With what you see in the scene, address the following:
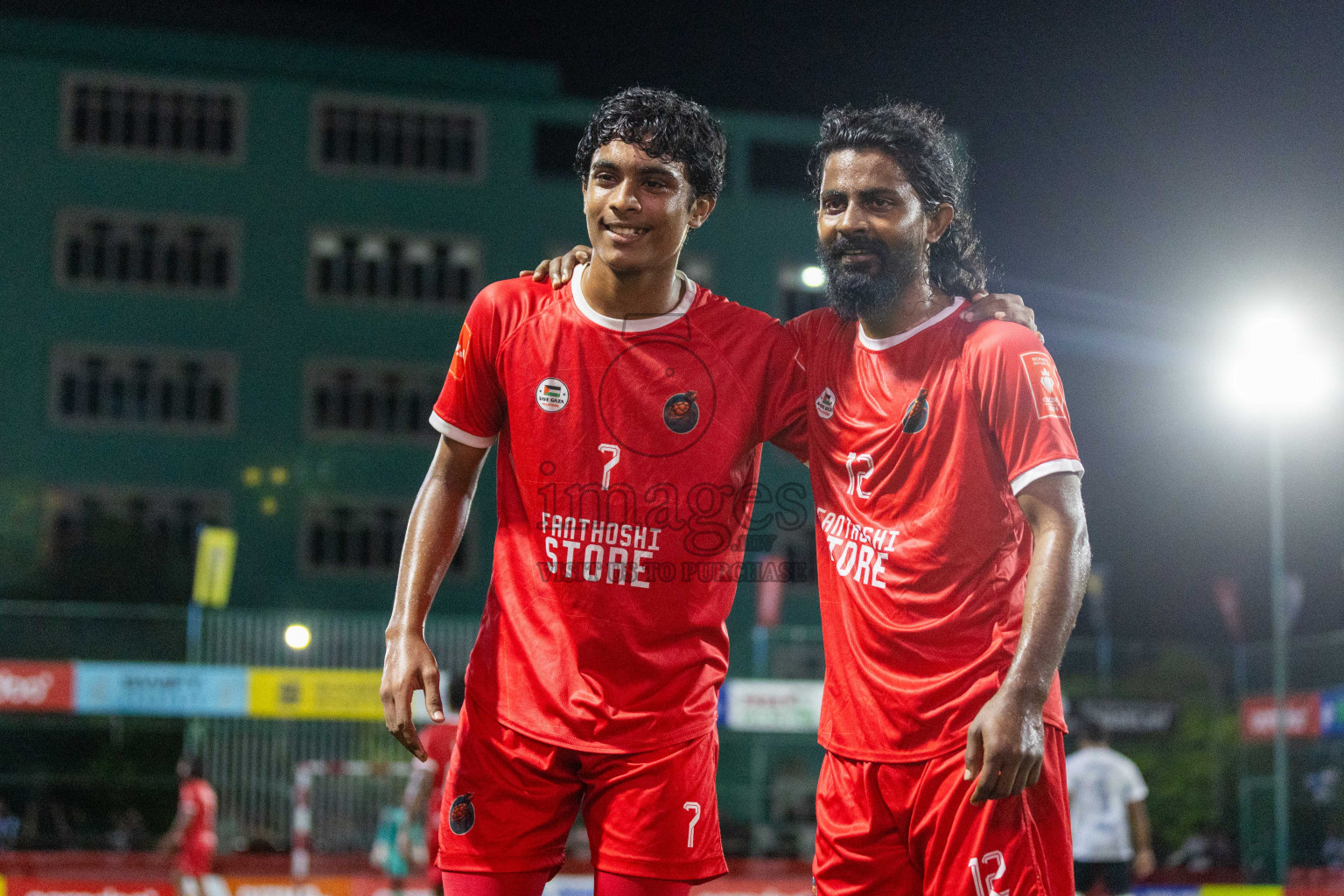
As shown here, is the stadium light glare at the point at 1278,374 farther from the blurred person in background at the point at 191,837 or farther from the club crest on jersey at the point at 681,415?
the club crest on jersey at the point at 681,415

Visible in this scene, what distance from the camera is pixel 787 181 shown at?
33.3 metres

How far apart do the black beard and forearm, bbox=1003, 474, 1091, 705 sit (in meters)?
0.70

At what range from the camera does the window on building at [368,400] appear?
3064 cm

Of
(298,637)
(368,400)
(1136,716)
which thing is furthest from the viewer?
(368,400)

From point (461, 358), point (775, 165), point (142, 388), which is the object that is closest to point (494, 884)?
point (461, 358)

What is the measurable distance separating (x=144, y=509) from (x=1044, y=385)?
96.9ft

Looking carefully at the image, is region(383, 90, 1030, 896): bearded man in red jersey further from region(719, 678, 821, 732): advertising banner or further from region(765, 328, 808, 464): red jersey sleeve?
region(719, 678, 821, 732): advertising banner

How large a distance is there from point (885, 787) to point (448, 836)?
1100 mm

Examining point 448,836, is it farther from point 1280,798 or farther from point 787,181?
point 787,181

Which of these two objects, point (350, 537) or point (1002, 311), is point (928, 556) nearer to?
point (1002, 311)

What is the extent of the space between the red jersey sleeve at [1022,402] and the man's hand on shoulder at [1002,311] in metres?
0.09

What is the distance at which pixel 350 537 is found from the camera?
Answer: 3036 centimetres

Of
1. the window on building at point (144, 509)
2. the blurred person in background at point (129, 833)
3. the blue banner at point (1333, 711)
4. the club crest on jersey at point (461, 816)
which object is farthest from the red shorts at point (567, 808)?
the window on building at point (144, 509)

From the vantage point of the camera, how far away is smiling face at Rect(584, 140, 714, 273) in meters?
3.64
